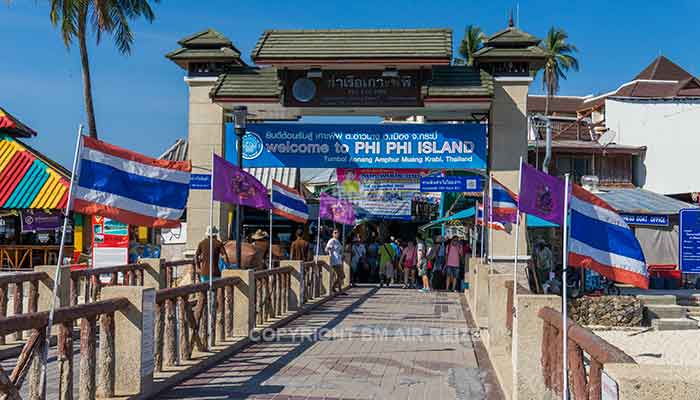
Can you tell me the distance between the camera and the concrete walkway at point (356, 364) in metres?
9.38

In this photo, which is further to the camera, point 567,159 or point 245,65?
point 567,159

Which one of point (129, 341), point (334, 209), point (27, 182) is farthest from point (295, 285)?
point (27, 182)

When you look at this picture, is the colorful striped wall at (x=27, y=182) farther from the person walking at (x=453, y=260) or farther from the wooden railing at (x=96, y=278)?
the person walking at (x=453, y=260)

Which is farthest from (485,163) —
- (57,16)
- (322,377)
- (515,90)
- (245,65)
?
(57,16)

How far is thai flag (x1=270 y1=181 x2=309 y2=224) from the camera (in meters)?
20.6

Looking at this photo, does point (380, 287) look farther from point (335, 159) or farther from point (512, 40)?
point (512, 40)

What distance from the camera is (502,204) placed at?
18.2 m

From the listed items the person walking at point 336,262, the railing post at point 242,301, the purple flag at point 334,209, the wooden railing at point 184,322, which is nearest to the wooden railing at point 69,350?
the wooden railing at point 184,322

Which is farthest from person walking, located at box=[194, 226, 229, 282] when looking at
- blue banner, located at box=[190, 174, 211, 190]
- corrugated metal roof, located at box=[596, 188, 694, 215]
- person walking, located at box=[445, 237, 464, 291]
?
corrugated metal roof, located at box=[596, 188, 694, 215]

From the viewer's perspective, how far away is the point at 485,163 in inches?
800

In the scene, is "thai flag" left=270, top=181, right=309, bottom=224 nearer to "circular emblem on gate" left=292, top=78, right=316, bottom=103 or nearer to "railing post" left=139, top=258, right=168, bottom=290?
Answer: "circular emblem on gate" left=292, top=78, right=316, bottom=103

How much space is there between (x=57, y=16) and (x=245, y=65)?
13.7 metres

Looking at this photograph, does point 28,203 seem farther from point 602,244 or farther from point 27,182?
point 602,244

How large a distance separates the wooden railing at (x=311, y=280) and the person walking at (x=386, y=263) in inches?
253
